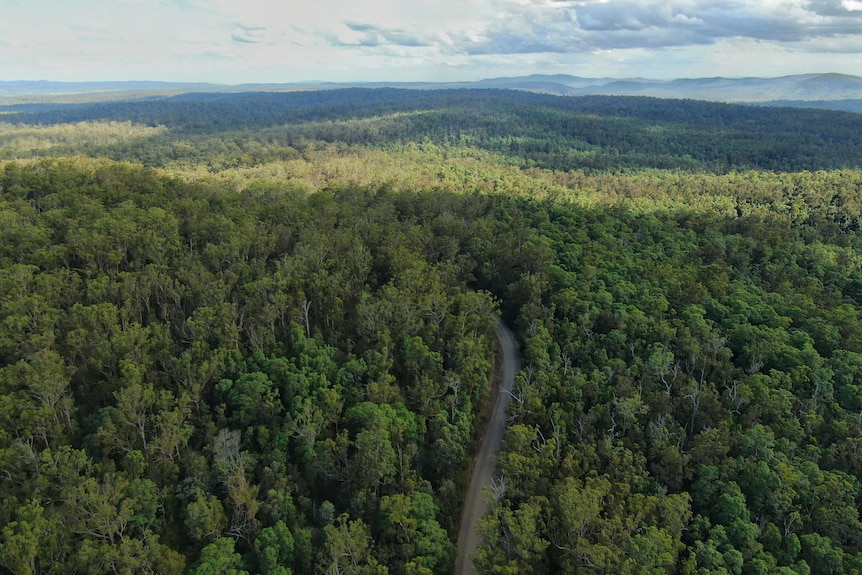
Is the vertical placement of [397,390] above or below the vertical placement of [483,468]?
above

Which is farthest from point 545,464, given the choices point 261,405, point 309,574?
point 261,405

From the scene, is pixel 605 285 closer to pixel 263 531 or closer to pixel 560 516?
pixel 560 516

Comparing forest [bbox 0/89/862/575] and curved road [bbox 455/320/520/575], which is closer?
forest [bbox 0/89/862/575]

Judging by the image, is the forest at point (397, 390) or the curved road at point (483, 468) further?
the curved road at point (483, 468)

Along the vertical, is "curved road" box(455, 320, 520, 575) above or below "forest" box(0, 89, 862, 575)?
below
